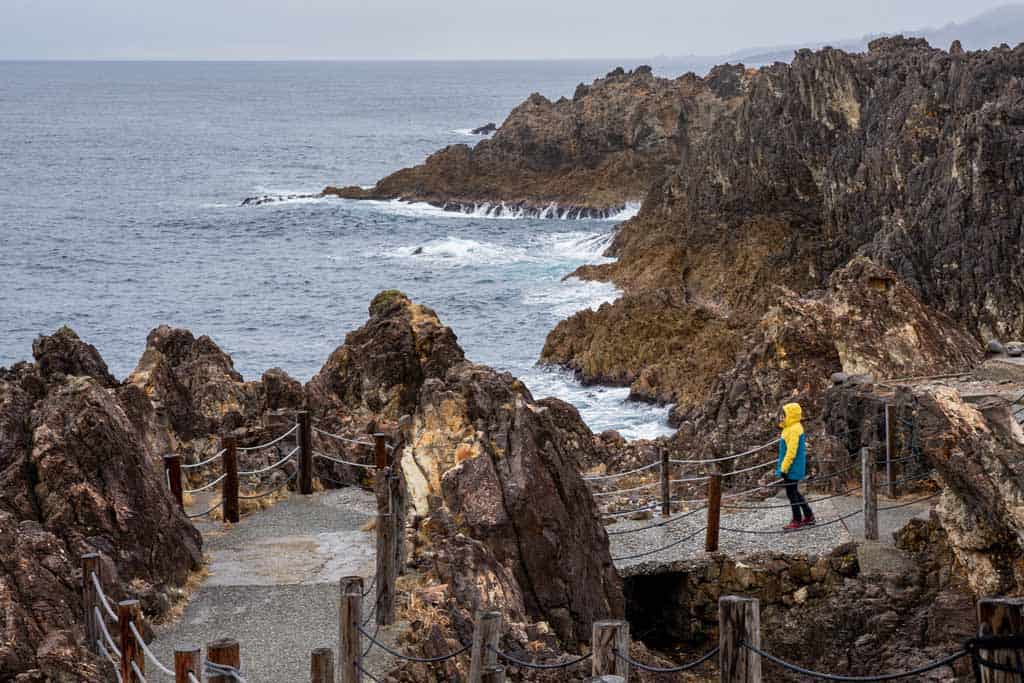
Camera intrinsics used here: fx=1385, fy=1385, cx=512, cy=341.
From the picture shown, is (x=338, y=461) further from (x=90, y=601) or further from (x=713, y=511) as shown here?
(x=90, y=601)

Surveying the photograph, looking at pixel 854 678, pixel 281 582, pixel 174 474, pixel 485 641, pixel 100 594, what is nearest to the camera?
pixel 854 678

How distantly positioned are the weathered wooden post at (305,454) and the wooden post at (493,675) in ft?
28.1

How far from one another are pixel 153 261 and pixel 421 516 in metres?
50.7

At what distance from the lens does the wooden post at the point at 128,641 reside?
30.1 feet

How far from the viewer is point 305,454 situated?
16406 millimetres

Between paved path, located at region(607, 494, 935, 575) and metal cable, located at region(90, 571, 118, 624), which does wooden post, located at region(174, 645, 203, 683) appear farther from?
paved path, located at region(607, 494, 935, 575)

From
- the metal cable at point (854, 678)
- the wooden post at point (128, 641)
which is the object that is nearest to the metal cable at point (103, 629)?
the wooden post at point (128, 641)

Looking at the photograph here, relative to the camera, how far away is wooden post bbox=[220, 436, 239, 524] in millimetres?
15055

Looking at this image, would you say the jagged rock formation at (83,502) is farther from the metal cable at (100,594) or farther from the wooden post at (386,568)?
the wooden post at (386,568)

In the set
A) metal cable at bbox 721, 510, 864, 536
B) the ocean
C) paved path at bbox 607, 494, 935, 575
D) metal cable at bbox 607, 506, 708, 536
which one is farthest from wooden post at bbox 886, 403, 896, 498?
the ocean

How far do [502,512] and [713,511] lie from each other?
2930 mm

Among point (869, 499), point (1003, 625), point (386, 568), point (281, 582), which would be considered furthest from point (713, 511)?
point (1003, 625)

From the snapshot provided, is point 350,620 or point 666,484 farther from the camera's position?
point 666,484

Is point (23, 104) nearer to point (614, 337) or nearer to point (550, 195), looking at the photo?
point (550, 195)
